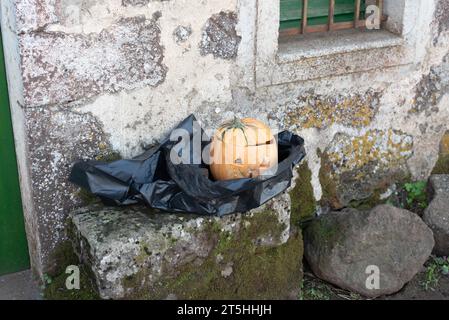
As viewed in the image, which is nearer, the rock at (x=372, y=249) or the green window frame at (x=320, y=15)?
the rock at (x=372, y=249)

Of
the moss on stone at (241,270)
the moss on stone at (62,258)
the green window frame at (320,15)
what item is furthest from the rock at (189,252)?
the green window frame at (320,15)

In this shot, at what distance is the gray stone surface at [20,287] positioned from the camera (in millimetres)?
3711

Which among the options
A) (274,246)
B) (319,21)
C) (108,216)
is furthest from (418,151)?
(108,216)

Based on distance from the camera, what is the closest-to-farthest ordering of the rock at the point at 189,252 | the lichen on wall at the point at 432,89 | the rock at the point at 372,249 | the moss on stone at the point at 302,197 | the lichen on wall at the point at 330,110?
the rock at the point at 189,252 → the rock at the point at 372,249 → the lichen on wall at the point at 330,110 → the moss on stone at the point at 302,197 → the lichen on wall at the point at 432,89

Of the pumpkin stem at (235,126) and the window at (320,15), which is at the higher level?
the window at (320,15)

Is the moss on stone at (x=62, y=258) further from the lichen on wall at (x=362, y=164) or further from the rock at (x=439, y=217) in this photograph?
the rock at (x=439, y=217)

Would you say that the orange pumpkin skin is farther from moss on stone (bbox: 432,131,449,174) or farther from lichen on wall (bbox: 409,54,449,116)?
moss on stone (bbox: 432,131,449,174)

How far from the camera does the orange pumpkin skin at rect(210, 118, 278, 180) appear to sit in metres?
3.48

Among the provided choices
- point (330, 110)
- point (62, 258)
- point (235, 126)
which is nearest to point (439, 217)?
point (330, 110)

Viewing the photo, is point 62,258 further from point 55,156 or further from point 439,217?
point 439,217

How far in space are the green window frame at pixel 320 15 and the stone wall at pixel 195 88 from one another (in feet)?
0.91

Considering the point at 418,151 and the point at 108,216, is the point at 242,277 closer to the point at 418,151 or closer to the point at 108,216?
the point at 108,216

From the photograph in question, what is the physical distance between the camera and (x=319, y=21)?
4.26 meters

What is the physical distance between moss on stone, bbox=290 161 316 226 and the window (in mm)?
836
